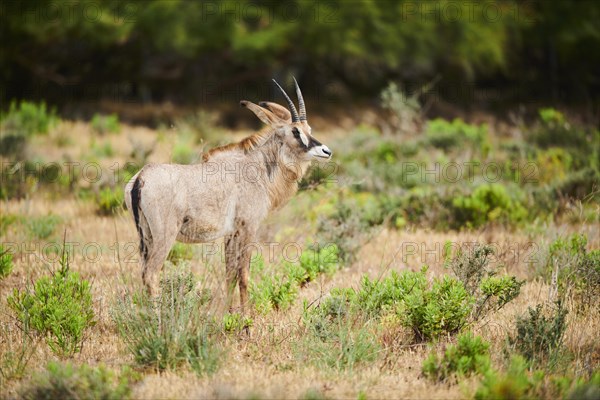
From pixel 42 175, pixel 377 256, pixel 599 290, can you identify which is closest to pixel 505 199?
pixel 377 256

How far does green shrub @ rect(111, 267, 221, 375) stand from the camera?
14.8 feet

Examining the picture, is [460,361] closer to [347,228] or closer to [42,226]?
[347,228]

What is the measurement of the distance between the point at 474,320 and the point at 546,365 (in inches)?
37.7

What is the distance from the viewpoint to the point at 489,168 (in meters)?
11.9

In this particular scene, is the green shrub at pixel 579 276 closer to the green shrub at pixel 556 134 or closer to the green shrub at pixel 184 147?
the green shrub at pixel 184 147

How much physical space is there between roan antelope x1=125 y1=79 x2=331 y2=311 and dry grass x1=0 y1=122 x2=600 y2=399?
233 millimetres

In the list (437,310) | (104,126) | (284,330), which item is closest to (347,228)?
(284,330)

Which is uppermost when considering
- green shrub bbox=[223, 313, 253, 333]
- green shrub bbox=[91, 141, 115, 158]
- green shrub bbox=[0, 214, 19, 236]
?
green shrub bbox=[223, 313, 253, 333]

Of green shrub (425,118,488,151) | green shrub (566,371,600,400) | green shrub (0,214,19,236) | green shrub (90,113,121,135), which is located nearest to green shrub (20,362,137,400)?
green shrub (566,371,600,400)

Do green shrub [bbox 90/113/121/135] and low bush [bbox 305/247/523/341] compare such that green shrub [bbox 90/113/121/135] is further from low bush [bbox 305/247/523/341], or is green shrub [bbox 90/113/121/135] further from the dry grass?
low bush [bbox 305/247/523/341]

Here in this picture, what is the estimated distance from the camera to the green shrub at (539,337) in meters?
4.73

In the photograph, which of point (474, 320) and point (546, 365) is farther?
point (474, 320)

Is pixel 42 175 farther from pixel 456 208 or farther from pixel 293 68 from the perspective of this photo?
pixel 293 68

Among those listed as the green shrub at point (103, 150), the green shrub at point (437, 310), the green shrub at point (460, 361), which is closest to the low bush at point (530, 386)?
the green shrub at point (460, 361)
